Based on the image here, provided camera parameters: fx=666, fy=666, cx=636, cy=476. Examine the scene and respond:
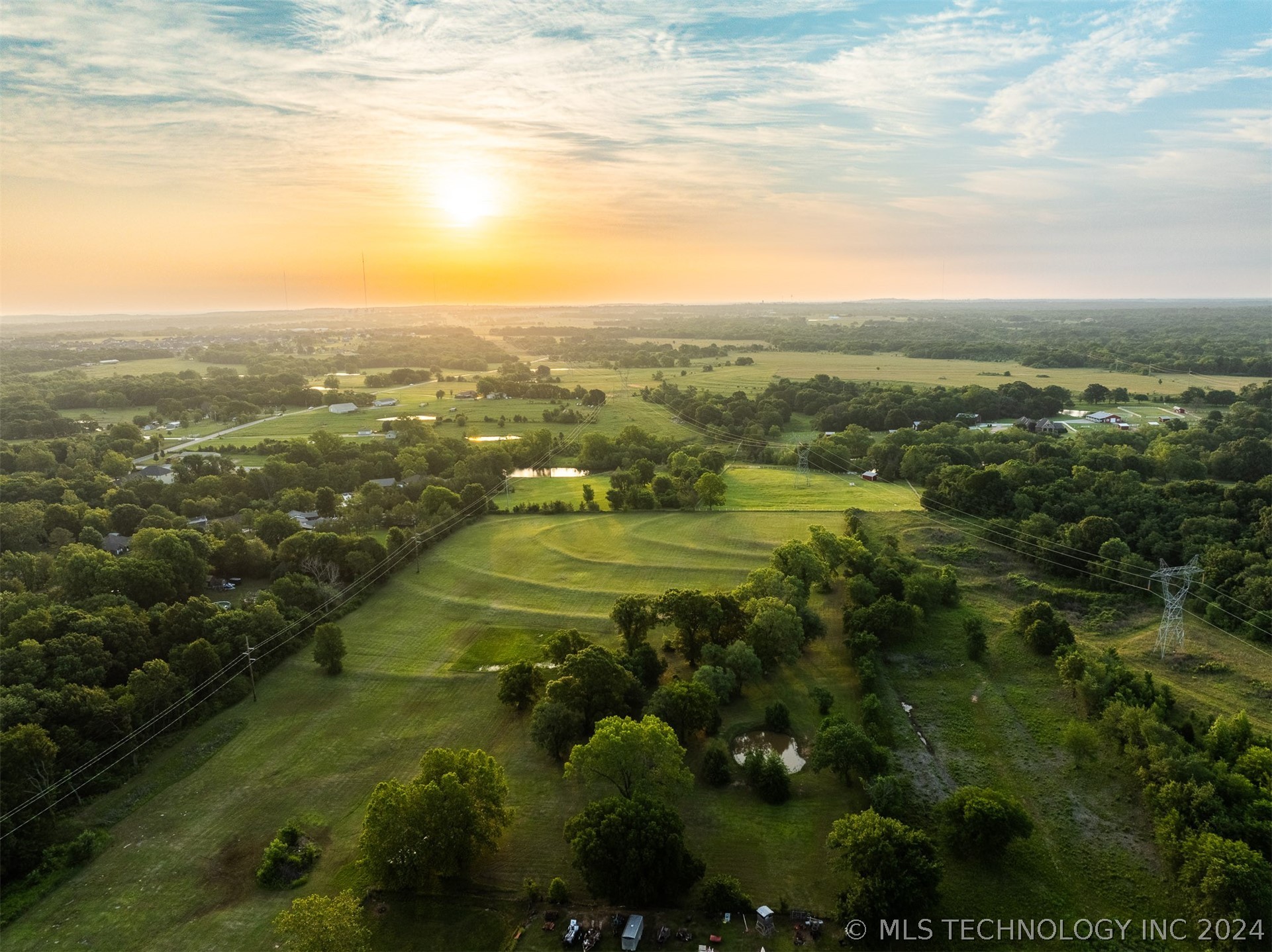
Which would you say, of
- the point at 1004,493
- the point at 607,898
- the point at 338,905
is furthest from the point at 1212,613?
the point at 338,905

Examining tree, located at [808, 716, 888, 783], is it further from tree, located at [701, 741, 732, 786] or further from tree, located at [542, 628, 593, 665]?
tree, located at [542, 628, 593, 665]

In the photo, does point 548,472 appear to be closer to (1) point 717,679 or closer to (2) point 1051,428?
(1) point 717,679

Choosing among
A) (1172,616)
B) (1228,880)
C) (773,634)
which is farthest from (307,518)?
(1172,616)

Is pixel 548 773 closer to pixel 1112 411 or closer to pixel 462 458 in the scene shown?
pixel 462 458

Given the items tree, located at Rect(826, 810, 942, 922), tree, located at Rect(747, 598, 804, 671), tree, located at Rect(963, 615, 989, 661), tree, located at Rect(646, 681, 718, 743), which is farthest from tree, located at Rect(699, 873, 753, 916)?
tree, located at Rect(963, 615, 989, 661)

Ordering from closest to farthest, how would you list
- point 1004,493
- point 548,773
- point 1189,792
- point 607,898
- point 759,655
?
point 607,898
point 1189,792
point 548,773
point 759,655
point 1004,493
